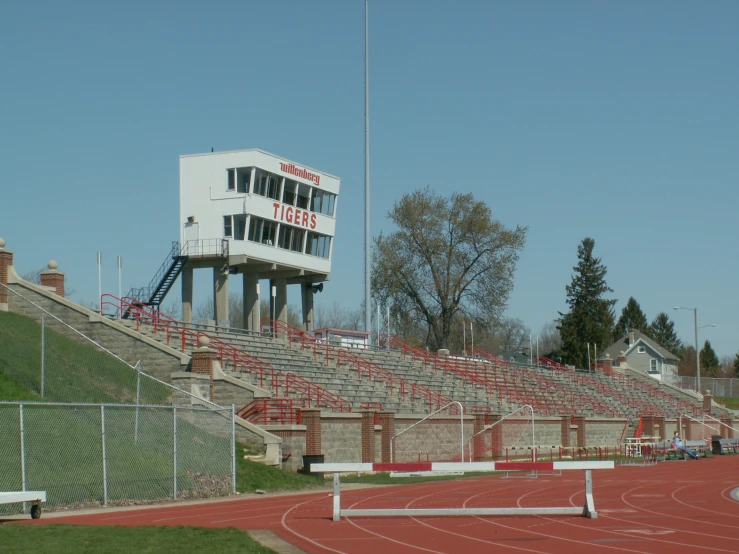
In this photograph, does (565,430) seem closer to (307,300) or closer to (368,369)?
(368,369)

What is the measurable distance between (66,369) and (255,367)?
7.95 metres

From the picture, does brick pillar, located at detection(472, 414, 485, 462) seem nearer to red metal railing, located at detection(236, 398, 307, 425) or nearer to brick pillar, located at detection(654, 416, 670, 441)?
red metal railing, located at detection(236, 398, 307, 425)

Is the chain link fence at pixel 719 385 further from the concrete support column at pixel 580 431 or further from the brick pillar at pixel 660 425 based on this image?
the concrete support column at pixel 580 431

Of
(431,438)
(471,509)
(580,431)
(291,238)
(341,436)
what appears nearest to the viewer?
(471,509)

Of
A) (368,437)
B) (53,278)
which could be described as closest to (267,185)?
(53,278)

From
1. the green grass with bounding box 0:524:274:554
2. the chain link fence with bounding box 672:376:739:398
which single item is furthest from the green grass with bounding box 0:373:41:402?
the chain link fence with bounding box 672:376:739:398

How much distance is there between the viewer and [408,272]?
264ft

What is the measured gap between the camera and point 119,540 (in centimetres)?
1560

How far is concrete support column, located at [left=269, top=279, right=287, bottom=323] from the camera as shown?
53.5 m

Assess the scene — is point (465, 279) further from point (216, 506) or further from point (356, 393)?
point (216, 506)

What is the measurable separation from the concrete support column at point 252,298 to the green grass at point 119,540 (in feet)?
112

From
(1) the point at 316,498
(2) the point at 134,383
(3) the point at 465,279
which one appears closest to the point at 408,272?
(3) the point at 465,279

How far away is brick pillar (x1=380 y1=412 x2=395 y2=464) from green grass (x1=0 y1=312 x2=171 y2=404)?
28.2 feet

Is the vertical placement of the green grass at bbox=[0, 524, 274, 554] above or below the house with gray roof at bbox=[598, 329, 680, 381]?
below
